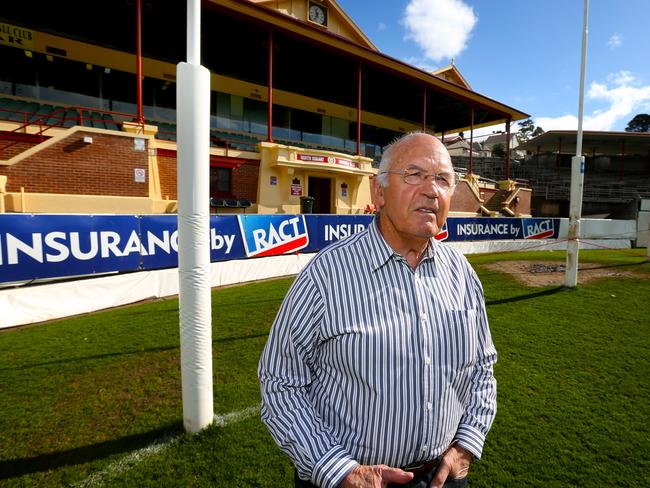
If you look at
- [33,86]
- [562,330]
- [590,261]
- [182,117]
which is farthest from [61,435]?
[33,86]

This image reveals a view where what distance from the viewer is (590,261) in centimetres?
1299

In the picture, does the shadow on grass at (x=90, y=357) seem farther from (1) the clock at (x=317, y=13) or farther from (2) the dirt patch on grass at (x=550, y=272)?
(1) the clock at (x=317, y=13)

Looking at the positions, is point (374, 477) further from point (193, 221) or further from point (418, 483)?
point (193, 221)

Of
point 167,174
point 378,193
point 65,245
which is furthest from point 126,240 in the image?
point 167,174

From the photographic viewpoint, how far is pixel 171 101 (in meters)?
21.6

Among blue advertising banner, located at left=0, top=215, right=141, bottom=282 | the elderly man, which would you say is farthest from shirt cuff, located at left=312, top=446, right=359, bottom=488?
blue advertising banner, located at left=0, top=215, right=141, bottom=282

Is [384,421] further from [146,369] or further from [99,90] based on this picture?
[99,90]

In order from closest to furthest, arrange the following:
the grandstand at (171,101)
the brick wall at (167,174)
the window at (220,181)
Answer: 1. the grandstand at (171,101)
2. the brick wall at (167,174)
3. the window at (220,181)

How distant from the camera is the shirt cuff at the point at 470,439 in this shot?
1755mm

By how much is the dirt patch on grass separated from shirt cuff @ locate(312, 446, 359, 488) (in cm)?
951

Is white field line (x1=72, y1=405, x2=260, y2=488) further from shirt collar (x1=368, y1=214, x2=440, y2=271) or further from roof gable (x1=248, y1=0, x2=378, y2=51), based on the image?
roof gable (x1=248, y1=0, x2=378, y2=51)

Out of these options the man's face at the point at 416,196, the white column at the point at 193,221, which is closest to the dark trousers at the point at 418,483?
the man's face at the point at 416,196

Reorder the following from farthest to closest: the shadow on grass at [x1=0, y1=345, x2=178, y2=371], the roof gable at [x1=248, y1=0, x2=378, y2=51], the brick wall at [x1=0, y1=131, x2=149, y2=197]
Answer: the roof gable at [x1=248, y1=0, x2=378, y2=51] < the brick wall at [x1=0, y1=131, x2=149, y2=197] < the shadow on grass at [x1=0, y1=345, x2=178, y2=371]

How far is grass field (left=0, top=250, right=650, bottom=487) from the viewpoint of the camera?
114 inches
